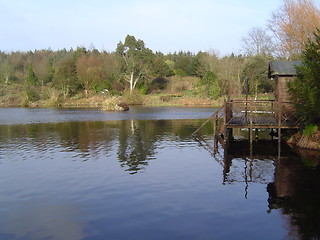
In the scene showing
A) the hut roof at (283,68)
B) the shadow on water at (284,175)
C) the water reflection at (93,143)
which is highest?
the hut roof at (283,68)

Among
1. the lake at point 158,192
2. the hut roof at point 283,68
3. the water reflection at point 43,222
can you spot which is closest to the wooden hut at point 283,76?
the hut roof at point 283,68

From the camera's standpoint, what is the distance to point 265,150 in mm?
19797

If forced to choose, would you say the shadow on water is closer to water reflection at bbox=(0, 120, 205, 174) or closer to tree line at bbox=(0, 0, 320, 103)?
water reflection at bbox=(0, 120, 205, 174)

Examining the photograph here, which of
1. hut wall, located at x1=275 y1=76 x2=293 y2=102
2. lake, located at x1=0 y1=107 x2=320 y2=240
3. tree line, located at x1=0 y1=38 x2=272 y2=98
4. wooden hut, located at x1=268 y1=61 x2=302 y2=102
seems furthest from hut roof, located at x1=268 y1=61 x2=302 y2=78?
tree line, located at x1=0 y1=38 x2=272 y2=98

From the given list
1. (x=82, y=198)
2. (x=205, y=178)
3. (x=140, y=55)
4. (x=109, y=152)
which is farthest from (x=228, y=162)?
(x=140, y=55)

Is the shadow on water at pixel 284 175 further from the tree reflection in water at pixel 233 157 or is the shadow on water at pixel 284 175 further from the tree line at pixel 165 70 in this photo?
the tree line at pixel 165 70

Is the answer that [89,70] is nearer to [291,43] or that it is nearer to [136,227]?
[291,43]

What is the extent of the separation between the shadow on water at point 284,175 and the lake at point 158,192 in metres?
0.03

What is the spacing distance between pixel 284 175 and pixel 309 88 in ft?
19.0

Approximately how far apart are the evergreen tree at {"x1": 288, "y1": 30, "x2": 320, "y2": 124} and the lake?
2241 millimetres

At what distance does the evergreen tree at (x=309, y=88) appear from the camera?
17094 mm

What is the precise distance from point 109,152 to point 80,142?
4.44 m

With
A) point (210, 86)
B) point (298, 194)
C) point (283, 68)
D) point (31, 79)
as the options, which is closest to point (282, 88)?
point (283, 68)

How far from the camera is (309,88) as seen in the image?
17.4 m
